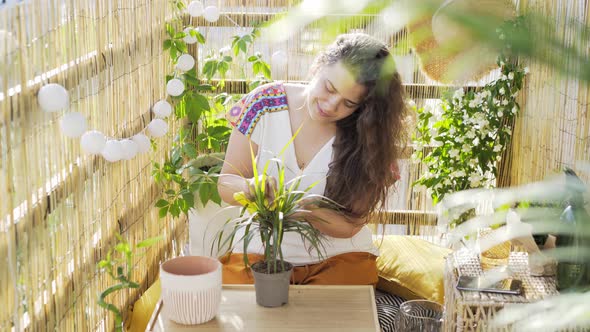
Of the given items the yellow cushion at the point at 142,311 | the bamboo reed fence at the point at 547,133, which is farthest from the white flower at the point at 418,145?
the yellow cushion at the point at 142,311

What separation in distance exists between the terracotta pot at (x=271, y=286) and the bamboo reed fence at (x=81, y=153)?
1.47 ft

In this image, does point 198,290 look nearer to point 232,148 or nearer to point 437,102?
point 232,148

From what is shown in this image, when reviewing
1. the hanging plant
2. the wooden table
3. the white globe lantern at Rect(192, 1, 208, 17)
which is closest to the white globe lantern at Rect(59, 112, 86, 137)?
the wooden table

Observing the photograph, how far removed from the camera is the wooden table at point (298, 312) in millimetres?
1666

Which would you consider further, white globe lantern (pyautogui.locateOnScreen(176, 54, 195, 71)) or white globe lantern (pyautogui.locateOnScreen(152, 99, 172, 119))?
white globe lantern (pyautogui.locateOnScreen(176, 54, 195, 71))

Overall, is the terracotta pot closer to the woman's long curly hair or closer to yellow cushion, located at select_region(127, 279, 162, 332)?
the woman's long curly hair

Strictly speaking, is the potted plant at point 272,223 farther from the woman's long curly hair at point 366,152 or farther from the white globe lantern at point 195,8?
the white globe lantern at point 195,8

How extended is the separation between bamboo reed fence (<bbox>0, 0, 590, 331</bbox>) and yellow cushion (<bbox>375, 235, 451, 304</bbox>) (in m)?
0.50

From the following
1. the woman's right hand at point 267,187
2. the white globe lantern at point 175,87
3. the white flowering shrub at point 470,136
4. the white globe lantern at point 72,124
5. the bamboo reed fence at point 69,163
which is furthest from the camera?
the white flowering shrub at point 470,136

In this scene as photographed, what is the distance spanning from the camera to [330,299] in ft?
5.94

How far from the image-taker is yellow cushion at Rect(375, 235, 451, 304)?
2.44 m

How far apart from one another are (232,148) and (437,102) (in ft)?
3.64

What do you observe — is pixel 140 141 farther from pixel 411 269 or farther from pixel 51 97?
pixel 411 269

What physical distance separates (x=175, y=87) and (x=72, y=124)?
92cm
